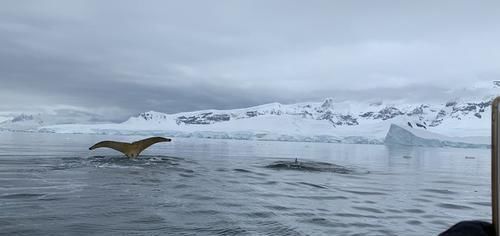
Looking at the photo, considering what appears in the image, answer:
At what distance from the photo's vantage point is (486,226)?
10.6ft

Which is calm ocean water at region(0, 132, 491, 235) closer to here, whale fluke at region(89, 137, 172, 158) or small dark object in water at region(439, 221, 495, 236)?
small dark object in water at region(439, 221, 495, 236)

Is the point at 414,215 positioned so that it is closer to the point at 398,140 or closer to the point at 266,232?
the point at 266,232

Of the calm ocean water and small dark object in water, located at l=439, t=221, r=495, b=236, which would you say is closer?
small dark object in water, located at l=439, t=221, r=495, b=236

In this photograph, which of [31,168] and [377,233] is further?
[31,168]

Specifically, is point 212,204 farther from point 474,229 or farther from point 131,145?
point 131,145

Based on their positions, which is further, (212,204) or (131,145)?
(131,145)

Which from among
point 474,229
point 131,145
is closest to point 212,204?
point 474,229

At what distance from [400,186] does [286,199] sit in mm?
6910

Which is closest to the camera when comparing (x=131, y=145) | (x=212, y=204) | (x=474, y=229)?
(x=474, y=229)

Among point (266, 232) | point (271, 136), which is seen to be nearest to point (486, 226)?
point (266, 232)

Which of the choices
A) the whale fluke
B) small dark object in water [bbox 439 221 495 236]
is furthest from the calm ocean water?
the whale fluke

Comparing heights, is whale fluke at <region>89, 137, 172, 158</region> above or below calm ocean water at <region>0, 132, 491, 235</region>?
above

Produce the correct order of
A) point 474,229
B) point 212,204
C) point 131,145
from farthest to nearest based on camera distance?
point 131,145 → point 212,204 → point 474,229

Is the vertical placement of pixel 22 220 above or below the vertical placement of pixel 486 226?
below
